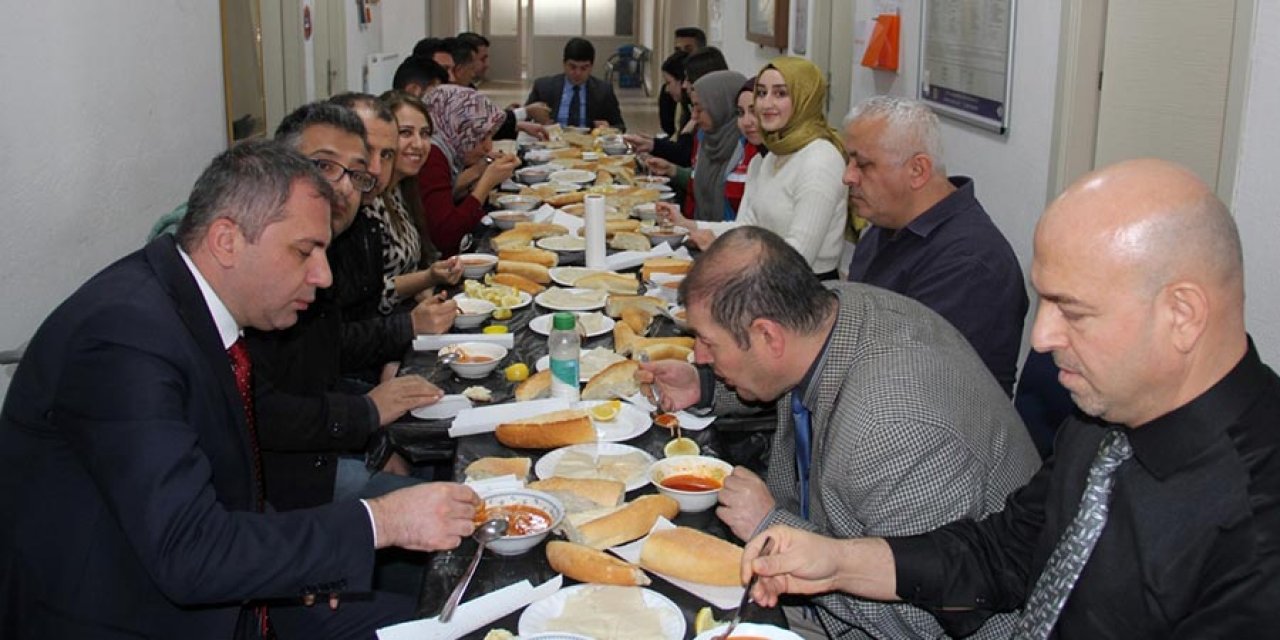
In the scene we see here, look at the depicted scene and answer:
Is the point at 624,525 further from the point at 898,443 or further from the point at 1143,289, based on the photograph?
the point at 1143,289

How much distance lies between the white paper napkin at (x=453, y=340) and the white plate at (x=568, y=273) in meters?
0.76

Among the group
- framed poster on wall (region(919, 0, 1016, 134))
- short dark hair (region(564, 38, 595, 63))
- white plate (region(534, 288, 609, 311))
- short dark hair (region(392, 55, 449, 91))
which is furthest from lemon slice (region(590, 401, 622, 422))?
short dark hair (region(564, 38, 595, 63))

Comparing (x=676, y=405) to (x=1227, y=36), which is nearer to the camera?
(x=676, y=405)

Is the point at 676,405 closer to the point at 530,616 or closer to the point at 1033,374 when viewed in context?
the point at 1033,374

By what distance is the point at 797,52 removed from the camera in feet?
27.2

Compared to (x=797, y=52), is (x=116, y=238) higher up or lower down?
lower down

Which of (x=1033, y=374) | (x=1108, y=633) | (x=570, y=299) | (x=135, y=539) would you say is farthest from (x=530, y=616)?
(x=570, y=299)

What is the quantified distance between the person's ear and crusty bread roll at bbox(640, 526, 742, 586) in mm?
812

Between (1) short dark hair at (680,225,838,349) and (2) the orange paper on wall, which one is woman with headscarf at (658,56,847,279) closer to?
(2) the orange paper on wall

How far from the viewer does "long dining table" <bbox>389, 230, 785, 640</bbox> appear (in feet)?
5.96

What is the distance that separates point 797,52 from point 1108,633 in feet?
24.0

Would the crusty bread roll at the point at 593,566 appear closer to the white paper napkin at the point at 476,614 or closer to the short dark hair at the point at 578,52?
the white paper napkin at the point at 476,614

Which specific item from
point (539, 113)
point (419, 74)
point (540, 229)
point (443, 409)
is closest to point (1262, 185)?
point (443, 409)

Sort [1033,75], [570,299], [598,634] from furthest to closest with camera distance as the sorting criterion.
→ [1033,75] → [570,299] → [598,634]
